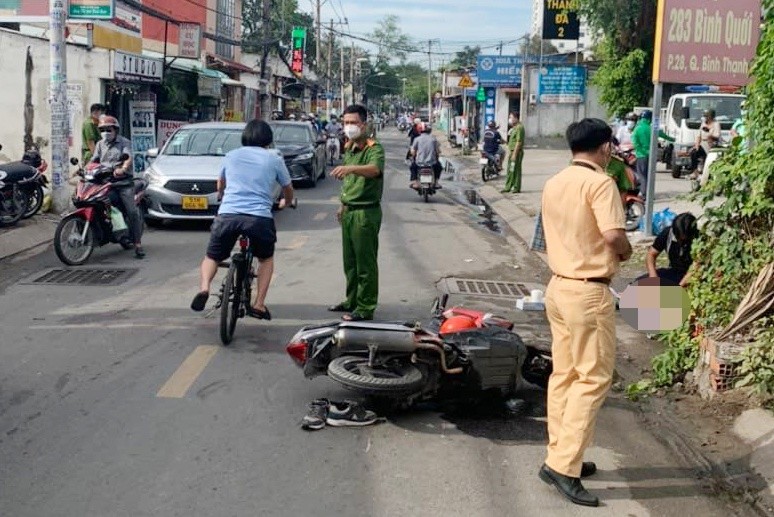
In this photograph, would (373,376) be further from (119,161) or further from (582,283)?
(119,161)

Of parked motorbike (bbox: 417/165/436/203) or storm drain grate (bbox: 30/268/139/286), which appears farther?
parked motorbike (bbox: 417/165/436/203)

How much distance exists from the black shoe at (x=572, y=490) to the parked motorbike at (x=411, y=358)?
3.54 ft

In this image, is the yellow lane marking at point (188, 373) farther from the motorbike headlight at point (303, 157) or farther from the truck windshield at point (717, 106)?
the truck windshield at point (717, 106)

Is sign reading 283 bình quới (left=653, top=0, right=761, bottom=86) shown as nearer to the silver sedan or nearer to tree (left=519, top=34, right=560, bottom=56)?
the silver sedan

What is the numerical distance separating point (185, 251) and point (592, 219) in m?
8.19

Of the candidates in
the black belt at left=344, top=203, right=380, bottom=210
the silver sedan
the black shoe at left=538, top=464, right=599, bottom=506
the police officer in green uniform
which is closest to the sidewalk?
the black shoe at left=538, top=464, right=599, bottom=506

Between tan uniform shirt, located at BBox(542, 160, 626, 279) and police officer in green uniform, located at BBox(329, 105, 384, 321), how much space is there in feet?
10.9

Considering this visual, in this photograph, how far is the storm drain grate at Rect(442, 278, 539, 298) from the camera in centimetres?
956

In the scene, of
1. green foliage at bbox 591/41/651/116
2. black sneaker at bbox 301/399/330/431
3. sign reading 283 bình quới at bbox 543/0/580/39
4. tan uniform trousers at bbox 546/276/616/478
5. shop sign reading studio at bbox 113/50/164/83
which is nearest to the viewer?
tan uniform trousers at bbox 546/276/616/478

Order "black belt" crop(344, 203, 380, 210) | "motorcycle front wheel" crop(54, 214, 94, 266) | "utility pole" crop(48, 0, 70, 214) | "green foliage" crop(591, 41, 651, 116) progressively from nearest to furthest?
"black belt" crop(344, 203, 380, 210) < "motorcycle front wheel" crop(54, 214, 94, 266) < "utility pole" crop(48, 0, 70, 214) < "green foliage" crop(591, 41, 651, 116)

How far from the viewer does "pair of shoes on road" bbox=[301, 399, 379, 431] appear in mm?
5266

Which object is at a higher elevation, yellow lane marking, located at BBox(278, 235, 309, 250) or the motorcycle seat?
the motorcycle seat

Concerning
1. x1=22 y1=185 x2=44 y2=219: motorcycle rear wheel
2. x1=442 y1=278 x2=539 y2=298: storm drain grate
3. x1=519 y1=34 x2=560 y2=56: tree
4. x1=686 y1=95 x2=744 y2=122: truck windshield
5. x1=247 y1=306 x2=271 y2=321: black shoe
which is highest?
x1=519 y1=34 x2=560 y2=56: tree

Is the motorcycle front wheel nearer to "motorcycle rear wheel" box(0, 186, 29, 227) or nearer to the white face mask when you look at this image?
"motorcycle rear wheel" box(0, 186, 29, 227)
